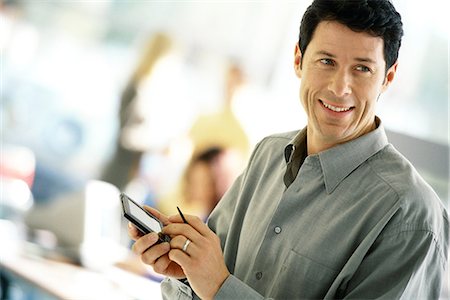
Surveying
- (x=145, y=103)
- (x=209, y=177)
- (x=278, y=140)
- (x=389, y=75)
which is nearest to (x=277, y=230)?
(x=278, y=140)

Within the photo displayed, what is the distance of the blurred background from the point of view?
114 inches

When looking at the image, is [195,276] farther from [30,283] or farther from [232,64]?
[232,64]

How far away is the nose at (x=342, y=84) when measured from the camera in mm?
1512

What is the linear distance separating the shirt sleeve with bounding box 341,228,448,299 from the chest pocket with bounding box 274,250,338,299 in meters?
0.08

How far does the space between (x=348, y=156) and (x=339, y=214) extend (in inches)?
5.2

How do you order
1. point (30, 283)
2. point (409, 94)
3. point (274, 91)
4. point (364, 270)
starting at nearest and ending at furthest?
point (364, 270), point (409, 94), point (30, 283), point (274, 91)

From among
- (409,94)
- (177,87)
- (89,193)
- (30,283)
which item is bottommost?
(30,283)

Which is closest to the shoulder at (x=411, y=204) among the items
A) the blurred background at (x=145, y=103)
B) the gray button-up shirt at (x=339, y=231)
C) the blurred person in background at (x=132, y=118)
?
the gray button-up shirt at (x=339, y=231)

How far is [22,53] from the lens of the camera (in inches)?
198

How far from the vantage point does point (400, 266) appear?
1.40m

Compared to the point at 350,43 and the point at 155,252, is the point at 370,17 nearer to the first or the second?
the point at 350,43

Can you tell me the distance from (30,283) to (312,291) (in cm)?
205

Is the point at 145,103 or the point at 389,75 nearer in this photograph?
the point at 389,75

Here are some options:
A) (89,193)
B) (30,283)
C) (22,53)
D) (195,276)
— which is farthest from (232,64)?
(195,276)
